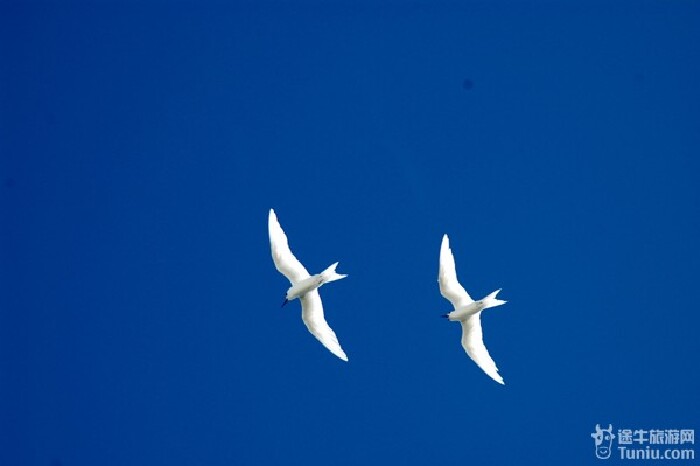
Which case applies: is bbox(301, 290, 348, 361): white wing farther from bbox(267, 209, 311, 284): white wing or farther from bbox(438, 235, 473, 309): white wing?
bbox(438, 235, 473, 309): white wing

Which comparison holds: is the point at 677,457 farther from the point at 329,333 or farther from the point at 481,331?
the point at 329,333

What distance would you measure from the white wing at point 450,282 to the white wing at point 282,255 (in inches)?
134

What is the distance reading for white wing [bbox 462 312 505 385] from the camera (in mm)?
36062

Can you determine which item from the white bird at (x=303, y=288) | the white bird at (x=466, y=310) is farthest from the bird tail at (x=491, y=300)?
the white bird at (x=303, y=288)

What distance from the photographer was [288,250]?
3550 centimetres

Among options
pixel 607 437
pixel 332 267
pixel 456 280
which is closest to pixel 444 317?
pixel 456 280

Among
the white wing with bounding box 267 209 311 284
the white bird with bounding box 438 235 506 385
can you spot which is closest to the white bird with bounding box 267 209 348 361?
the white wing with bounding box 267 209 311 284

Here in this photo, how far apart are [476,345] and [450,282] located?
1.87 meters

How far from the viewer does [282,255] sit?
35438mm

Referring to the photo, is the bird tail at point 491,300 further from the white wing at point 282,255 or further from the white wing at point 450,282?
the white wing at point 282,255

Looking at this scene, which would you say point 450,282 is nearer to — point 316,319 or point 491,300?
point 491,300

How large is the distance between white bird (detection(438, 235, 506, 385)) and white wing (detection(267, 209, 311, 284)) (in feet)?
11.5

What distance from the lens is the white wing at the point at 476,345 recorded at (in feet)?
118

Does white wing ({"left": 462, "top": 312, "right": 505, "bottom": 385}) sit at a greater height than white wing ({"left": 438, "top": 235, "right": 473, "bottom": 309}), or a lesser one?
lesser
